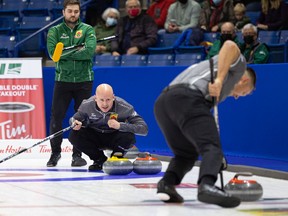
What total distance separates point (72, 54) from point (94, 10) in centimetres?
732

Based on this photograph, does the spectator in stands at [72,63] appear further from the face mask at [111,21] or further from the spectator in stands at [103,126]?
the face mask at [111,21]

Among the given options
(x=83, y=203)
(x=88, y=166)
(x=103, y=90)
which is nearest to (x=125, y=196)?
(x=83, y=203)

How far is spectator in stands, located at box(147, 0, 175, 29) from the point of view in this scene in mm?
15062

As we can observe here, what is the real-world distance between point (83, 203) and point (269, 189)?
6.20 feet

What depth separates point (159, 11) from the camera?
15.2 metres

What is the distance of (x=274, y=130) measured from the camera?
388 inches

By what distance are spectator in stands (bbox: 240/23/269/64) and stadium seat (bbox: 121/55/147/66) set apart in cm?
216

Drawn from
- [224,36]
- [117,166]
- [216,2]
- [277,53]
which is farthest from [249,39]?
[117,166]

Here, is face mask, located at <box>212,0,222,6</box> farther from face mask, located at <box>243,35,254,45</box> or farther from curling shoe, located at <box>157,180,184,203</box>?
curling shoe, located at <box>157,180,184,203</box>

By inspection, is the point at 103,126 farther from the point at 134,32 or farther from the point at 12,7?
the point at 12,7

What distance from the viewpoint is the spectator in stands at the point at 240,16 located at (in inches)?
521

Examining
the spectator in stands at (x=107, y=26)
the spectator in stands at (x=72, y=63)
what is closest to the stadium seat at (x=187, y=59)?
the spectator in stands at (x=107, y=26)

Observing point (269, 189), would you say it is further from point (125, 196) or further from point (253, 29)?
point (253, 29)

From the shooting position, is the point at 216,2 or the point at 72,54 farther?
the point at 216,2
